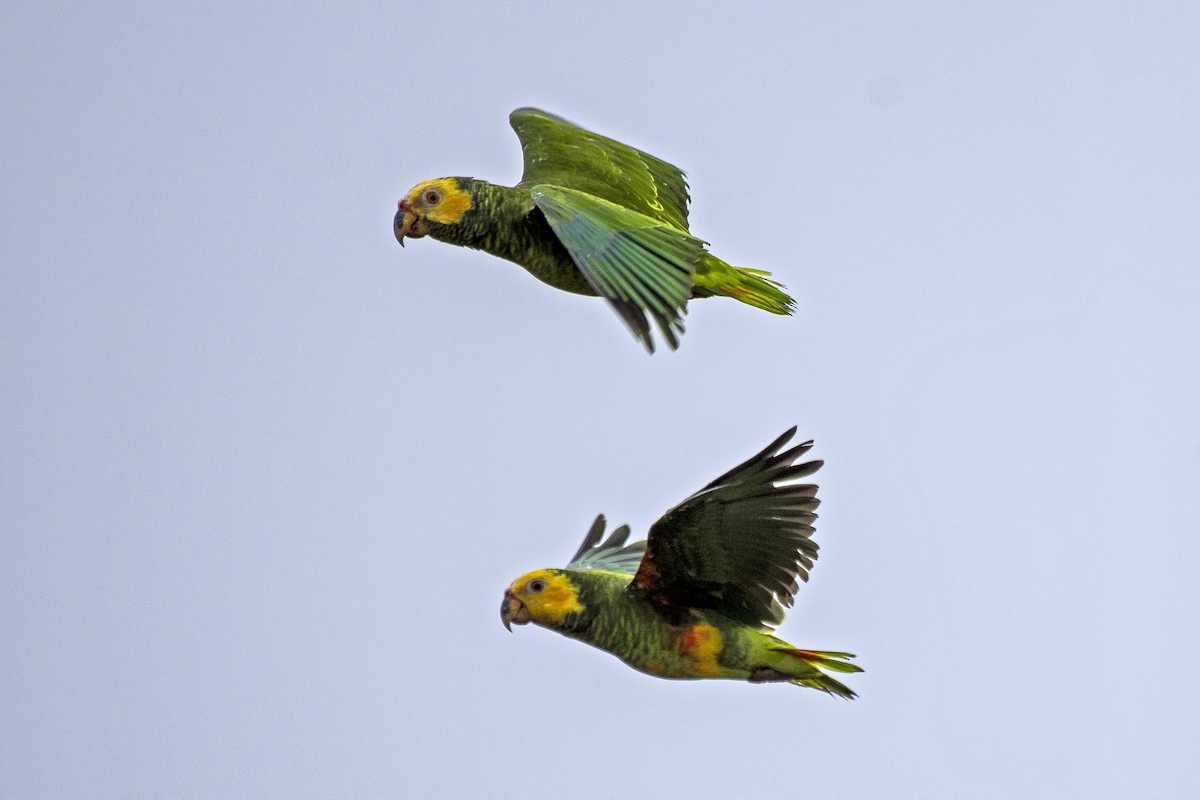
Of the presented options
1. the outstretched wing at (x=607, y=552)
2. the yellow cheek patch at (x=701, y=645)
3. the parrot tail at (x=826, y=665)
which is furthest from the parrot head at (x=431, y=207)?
the parrot tail at (x=826, y=665)

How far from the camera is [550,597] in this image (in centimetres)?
1273

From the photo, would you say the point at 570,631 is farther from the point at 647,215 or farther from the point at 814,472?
the point at 647,215

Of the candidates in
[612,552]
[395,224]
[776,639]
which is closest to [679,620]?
[776,639]

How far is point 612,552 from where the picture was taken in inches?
577

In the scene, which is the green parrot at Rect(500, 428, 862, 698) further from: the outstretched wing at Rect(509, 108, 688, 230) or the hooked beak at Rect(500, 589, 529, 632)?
the outstretched wing at Rect(509, 108, 688, 230)

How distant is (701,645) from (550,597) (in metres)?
0.95

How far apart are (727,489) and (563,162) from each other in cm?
321

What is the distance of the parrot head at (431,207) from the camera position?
13016 millimetres

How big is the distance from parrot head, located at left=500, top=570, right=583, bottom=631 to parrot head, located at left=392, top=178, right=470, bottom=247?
2.23 meters

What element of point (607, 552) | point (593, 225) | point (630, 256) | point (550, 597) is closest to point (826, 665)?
point (550, 597)

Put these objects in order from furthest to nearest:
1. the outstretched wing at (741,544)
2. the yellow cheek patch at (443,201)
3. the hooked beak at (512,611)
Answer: the yellow cheek patch at (443,201)
the hooked beak at (512,611)
the outstretched wing at (741,544)

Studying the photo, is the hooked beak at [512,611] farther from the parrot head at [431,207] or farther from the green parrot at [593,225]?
the parrot head at [431,207]

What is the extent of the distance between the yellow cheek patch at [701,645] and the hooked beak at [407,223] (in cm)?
297

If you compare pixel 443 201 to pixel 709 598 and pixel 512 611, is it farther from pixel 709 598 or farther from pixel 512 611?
pixel 709 598
